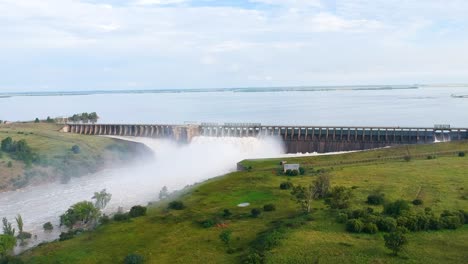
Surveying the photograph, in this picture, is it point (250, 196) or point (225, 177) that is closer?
point (250, 196)

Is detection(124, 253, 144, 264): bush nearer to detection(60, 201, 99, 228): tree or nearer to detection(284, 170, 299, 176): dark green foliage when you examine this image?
detection(60, 201, 99, 228): tree

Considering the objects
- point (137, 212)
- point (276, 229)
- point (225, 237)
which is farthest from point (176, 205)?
point (276, 229)

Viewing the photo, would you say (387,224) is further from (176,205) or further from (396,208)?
(176,205)

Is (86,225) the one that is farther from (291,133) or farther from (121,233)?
(291,133)

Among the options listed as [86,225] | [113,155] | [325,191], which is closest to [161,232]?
[86,225]

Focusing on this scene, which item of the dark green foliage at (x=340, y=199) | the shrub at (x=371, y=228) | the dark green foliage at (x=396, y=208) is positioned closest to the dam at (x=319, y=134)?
the dark green foliage at (x=340, y=199)

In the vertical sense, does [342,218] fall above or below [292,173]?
below

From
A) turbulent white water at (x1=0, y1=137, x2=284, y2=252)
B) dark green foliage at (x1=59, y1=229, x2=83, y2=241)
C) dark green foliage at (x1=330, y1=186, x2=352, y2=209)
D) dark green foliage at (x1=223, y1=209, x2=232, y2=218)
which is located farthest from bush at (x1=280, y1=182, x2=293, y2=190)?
dark green foliage at (x1=59, y1=229, x2=83, y2=241)
